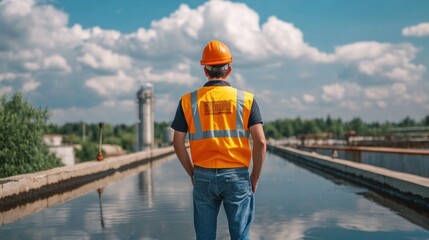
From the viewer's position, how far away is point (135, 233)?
29.3 ft

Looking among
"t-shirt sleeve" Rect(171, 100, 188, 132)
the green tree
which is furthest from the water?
the green tree

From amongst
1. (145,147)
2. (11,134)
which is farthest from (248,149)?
(145,147)

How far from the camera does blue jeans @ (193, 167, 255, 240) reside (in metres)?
4.31

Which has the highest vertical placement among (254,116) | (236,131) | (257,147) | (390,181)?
(254,116)

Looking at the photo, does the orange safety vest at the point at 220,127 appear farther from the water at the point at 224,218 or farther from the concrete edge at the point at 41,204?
the concrete edge at the point at 41,204

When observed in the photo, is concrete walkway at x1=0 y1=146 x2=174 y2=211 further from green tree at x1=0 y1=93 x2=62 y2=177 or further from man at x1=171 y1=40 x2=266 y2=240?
man at x1=171 y1=40 x2=266 y2=240

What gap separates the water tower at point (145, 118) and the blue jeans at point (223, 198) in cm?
7687

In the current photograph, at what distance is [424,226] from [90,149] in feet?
284

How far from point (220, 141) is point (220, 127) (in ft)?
0.36

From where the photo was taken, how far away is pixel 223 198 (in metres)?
4.44

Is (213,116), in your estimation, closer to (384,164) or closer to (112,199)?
(112,199)

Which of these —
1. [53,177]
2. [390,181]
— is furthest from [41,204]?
[390,181]

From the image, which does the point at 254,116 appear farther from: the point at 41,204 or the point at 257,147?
the point at 41,204

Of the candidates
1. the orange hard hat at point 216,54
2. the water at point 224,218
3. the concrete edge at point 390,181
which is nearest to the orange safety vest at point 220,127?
the orange hard hat at point 216,54
